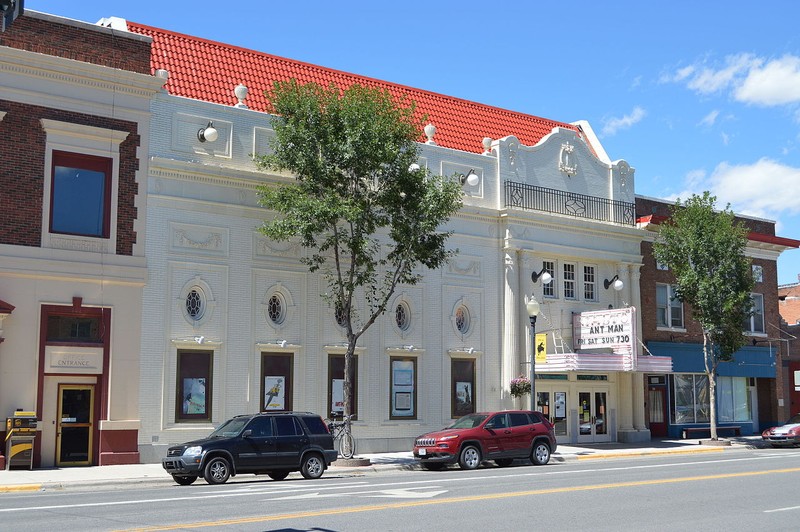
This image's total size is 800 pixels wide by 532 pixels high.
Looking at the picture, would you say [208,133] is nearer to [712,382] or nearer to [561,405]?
[561,405]

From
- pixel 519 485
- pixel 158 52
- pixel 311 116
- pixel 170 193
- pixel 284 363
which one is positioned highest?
pixel 158 52

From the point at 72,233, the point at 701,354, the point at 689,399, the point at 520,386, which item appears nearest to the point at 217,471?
the point at 72,233

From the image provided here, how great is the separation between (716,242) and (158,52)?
69.0ft

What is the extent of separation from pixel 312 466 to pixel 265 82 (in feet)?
46.4

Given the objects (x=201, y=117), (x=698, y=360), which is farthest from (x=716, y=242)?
(x=201, y=117)

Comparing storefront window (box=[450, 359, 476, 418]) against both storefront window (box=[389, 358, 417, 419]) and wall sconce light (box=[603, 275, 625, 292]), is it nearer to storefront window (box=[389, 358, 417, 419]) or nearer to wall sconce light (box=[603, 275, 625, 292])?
storefront window (box=[389, 358, 417, 419])

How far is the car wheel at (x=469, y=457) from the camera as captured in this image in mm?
24781

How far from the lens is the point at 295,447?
2141cm

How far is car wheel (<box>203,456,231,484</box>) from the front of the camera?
20031 mm

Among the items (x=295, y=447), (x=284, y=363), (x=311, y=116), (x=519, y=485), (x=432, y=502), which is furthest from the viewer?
(x=284, y=363)

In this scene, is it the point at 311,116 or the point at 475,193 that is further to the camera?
the point at 475,193

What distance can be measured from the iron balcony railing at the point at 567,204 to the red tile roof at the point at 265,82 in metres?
2.42

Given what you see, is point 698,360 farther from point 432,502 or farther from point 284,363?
point 432,502

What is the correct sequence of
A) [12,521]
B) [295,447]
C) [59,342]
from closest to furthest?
1. [12,521]
2. [295,447]
3. [59,342]
